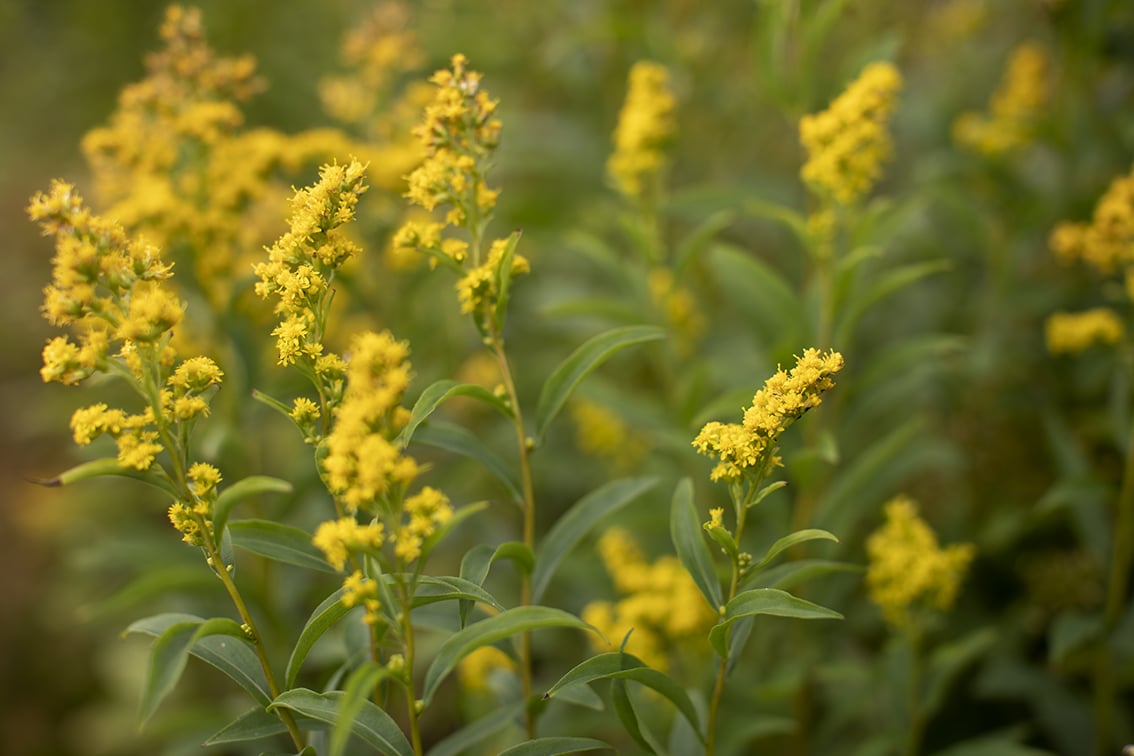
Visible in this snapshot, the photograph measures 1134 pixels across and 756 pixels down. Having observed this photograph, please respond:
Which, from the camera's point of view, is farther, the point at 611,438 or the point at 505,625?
the point at 611,438

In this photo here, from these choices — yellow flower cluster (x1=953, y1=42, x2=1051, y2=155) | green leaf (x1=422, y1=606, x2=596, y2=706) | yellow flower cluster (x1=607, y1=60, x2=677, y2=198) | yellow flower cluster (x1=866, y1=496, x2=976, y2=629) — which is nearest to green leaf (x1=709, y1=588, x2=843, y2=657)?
green leaf (x1=422, y1=606, x2=596, y2=706)

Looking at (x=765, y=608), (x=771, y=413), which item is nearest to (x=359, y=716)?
(x=765, y=608)

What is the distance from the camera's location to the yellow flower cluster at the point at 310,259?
4.22 feet

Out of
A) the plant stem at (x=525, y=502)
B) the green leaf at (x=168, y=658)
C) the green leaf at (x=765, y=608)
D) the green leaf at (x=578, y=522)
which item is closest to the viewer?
the green leaf at (x=168, y=658)

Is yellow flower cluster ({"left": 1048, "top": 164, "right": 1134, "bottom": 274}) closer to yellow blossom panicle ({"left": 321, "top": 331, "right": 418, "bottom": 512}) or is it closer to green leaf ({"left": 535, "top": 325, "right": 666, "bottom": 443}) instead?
green leaf ({"left": 535, "top": 325, "right": 666, "bottom": 443})

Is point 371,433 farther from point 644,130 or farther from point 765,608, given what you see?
point 644,130

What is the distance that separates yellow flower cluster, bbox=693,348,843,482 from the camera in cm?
125

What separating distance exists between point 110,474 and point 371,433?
366 mm

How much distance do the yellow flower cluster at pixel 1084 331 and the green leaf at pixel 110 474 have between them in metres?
1.97

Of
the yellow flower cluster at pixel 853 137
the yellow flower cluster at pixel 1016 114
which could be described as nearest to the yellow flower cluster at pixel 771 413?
the yellow flower cluster at pixel 853 137

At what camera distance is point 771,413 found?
4.13 feet

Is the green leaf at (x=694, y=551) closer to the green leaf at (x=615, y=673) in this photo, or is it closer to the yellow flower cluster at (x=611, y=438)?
the green leaf at (x=615, y=673)

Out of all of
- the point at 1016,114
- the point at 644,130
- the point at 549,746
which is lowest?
the point at 549,746

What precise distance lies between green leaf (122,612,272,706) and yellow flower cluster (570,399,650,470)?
4.84 feet
